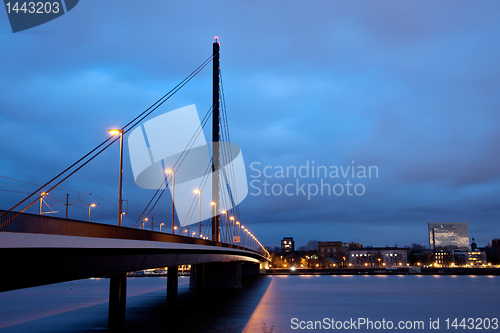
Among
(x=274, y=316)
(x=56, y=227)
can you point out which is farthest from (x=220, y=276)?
(x=56, y=227)

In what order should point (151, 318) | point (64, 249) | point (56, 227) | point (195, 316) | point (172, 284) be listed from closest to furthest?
point (56, 227)
point (64, 249)
point (151, 318)
point (195, 316)
point (172, 284)

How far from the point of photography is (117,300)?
116ft

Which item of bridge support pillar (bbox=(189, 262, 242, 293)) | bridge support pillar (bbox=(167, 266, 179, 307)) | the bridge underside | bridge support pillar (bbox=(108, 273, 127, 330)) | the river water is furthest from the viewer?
bridge support pillar (bbox=(189, 262, 242, 293))

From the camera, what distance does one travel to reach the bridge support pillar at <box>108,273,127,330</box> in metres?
35.2

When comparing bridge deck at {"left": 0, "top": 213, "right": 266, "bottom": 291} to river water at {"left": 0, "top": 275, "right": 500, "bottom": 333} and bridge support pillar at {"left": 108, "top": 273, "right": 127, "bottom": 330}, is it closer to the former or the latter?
bridge support pillar at {"left": 108, "top": 273, "right": 127, "bottom": 330}

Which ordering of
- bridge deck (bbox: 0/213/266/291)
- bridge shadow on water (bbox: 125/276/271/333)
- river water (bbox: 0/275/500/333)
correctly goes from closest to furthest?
1. bridge deck (bbox: 0/213/266/291)
2. bridge shadow on water (bbox: 125/276/271/333)
3. river water (bbox: 0/275/500/333)

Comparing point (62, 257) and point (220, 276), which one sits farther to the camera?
point (220, 276)

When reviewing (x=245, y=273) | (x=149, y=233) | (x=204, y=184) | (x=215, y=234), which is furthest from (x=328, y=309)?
(x=245, y=273)

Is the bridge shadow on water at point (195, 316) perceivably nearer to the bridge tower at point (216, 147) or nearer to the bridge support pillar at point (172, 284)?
the bridge support pillar at point (172, 284)

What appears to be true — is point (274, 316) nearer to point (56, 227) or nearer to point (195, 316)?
point (195, 316)

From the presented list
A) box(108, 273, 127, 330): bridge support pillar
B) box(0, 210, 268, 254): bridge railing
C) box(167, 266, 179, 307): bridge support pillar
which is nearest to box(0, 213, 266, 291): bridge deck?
box(0, 210, 268, 254): bridge railing

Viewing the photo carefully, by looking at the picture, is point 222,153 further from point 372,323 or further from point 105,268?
point 105,268

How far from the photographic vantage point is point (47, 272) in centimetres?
1559

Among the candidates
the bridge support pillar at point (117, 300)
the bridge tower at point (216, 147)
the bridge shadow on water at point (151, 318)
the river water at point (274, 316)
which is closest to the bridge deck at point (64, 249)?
the bridge support pillar at point (117, 300)
